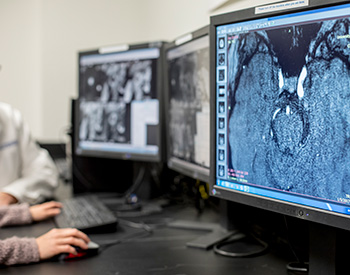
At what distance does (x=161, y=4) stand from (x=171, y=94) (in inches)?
38.4

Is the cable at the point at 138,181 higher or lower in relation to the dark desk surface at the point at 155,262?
higher

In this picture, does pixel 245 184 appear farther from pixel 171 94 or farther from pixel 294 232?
pixel 171 94

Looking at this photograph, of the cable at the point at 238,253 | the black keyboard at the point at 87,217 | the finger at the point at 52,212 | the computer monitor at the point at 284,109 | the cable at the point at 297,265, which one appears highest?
the computer monitor at the point at 284,109

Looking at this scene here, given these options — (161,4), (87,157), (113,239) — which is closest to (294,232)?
(113,239)

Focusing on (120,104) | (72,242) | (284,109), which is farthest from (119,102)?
(284,109)

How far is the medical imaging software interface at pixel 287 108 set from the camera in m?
0.70

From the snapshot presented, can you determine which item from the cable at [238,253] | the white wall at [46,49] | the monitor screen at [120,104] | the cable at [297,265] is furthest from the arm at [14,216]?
the white wall at [46,49]

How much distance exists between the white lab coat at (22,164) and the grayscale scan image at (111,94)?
0.64 ft

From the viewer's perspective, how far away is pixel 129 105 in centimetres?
156

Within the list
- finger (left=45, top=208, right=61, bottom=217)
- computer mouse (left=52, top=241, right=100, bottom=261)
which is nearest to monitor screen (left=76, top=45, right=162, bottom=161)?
finger (left=45, top=208, right=61, bottom=217)

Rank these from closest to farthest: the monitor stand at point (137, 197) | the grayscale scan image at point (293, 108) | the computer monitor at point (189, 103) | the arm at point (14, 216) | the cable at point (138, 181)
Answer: the grayscale scan image at point (293, 108), the computer monitor at point (189, 103), the arm at point (14, 216), the monitor stand at point (137, 197), the cable at point (138, 181)

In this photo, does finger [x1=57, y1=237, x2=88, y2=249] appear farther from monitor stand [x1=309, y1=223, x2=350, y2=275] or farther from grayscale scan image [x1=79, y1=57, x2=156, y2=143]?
grayscale scan image [x1=79, y1=57, x2=156, y2=143]

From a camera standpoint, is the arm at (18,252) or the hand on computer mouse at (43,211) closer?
the arm at (18,252)

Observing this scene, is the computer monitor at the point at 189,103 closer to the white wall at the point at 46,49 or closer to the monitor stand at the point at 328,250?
the monitor stand at the point at 328,250
